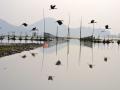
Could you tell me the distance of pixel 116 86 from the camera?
18.2 metres

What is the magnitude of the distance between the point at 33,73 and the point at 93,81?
15.1 ft

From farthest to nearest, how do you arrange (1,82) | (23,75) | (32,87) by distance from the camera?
(23,75) < (1,82) < (32,87)

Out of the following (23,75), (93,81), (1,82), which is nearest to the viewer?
(1,82)

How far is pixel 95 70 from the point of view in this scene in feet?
83.6

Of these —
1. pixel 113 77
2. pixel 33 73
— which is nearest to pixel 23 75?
pixel 33 73

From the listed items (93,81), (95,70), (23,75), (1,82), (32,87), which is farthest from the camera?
(95,70)

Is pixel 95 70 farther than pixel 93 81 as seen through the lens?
Yes

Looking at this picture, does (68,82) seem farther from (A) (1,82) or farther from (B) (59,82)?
(A) (1,82)

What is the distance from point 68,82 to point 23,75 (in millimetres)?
3509

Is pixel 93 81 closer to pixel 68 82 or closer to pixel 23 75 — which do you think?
pixel 68 82

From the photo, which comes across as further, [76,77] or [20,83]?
[76,77]

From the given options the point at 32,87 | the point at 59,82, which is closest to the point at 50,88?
the point at 32,87

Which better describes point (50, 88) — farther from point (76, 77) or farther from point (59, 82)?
point (76, 77)

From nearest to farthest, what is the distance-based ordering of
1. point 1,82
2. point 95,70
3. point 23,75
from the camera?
point 1,82 < point 23,75 < point 95,70
